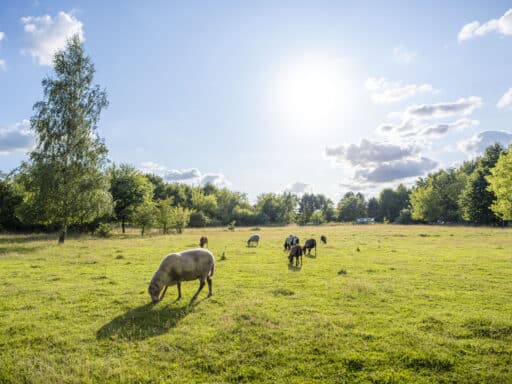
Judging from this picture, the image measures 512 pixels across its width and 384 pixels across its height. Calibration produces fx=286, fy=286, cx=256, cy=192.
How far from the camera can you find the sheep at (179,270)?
37.0 feet

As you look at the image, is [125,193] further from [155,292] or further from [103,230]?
[155,292]

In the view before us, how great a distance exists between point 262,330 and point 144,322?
3.93 m

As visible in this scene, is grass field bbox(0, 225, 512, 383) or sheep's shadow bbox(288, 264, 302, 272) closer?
grass field bbox(0, 225, 512, 383)

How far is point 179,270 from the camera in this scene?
11.5 metres

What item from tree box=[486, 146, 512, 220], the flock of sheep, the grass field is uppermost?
tree box=[486, 146, 512, 220]

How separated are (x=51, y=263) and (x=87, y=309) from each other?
39.5ft

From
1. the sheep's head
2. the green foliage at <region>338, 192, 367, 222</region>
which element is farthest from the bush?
the green foliage at <region>338, 192, 367, 222</region>

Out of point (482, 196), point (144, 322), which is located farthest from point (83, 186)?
point (482, 196)

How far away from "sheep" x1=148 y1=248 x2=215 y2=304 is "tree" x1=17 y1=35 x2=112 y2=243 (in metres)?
25.6

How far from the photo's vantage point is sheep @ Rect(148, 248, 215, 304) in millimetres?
11289

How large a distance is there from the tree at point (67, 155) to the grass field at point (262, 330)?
17.5 meters

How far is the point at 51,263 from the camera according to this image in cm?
1977

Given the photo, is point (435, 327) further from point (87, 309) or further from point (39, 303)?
point (39, 303)

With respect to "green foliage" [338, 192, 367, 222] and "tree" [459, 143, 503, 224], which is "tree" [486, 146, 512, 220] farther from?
"green foliage" [338, 192, 367, 222]
